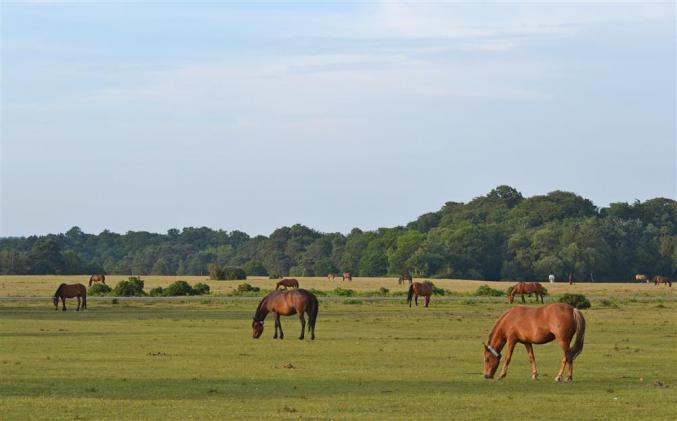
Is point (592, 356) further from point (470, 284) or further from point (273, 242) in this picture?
point (273, 242)

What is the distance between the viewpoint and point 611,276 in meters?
137

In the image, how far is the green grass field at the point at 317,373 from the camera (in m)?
19.9

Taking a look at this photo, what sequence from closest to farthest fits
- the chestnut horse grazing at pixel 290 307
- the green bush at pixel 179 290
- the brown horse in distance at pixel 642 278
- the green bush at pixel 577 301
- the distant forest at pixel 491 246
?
the chestnut horse grazing at pixel 290 307
the green bush at pixel 577 301
the green bush at pixel 179 290
the brown horse in distance at pixel 642 278
the distant forest at pixel 491 246

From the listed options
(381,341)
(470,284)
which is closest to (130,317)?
(381,341)

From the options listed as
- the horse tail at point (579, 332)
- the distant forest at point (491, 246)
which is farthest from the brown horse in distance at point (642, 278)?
the horse tail at point (579, 332)

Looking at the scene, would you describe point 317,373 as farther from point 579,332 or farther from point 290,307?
point 290,307

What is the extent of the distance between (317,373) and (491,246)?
4593 inches

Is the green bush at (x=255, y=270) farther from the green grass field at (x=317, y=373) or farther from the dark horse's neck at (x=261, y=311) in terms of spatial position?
the dark horse's neck at (x=261, y=311)

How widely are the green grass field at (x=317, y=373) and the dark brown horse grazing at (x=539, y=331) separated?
1.55 ft

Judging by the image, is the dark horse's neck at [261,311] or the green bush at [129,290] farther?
the green bush at [129,290]

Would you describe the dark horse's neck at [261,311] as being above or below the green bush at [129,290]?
below

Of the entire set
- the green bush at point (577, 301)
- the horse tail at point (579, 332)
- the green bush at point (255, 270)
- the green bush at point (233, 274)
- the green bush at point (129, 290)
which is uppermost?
the green bush at point (255, 270)

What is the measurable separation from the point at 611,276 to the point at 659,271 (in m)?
6.57

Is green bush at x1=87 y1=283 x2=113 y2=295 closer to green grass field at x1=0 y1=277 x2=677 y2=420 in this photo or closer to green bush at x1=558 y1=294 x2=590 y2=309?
green bush at x1=558 y1=294 x2=590 y2=309
